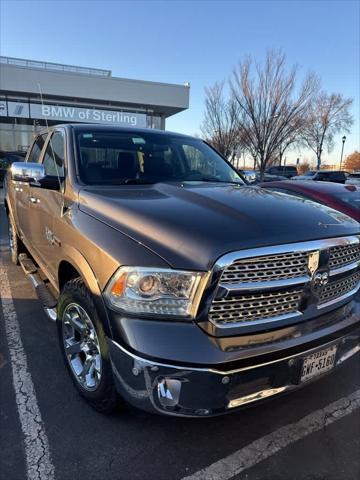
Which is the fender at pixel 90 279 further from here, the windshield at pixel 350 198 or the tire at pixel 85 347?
the windshield at pixel 350 198

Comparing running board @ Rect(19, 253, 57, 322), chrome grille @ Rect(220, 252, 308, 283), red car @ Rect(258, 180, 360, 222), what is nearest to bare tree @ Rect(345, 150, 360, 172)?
red car @ Rect(258, 180, 360, 222)

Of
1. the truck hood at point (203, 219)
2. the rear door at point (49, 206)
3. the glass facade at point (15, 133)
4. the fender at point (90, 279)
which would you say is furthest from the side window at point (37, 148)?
the glass facade at point (15, 133)

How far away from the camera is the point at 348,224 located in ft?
8.61

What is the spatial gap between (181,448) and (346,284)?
4.94 feet

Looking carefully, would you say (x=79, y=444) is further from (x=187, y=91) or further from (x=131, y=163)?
(x=187, y=91)

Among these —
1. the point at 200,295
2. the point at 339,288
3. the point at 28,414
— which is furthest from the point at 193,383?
the point at 28,414

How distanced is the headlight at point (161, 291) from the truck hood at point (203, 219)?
7 cm

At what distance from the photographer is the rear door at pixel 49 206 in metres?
3.24

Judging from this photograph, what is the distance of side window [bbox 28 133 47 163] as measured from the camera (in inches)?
178

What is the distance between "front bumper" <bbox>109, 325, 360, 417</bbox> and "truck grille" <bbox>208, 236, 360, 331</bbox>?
0.80ft

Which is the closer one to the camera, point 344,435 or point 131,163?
point 344,435

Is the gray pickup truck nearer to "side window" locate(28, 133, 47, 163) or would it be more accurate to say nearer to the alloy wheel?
the alloy wheel

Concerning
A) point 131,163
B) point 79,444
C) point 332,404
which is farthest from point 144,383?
point 131,163

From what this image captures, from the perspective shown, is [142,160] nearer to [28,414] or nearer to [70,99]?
[28,414]
